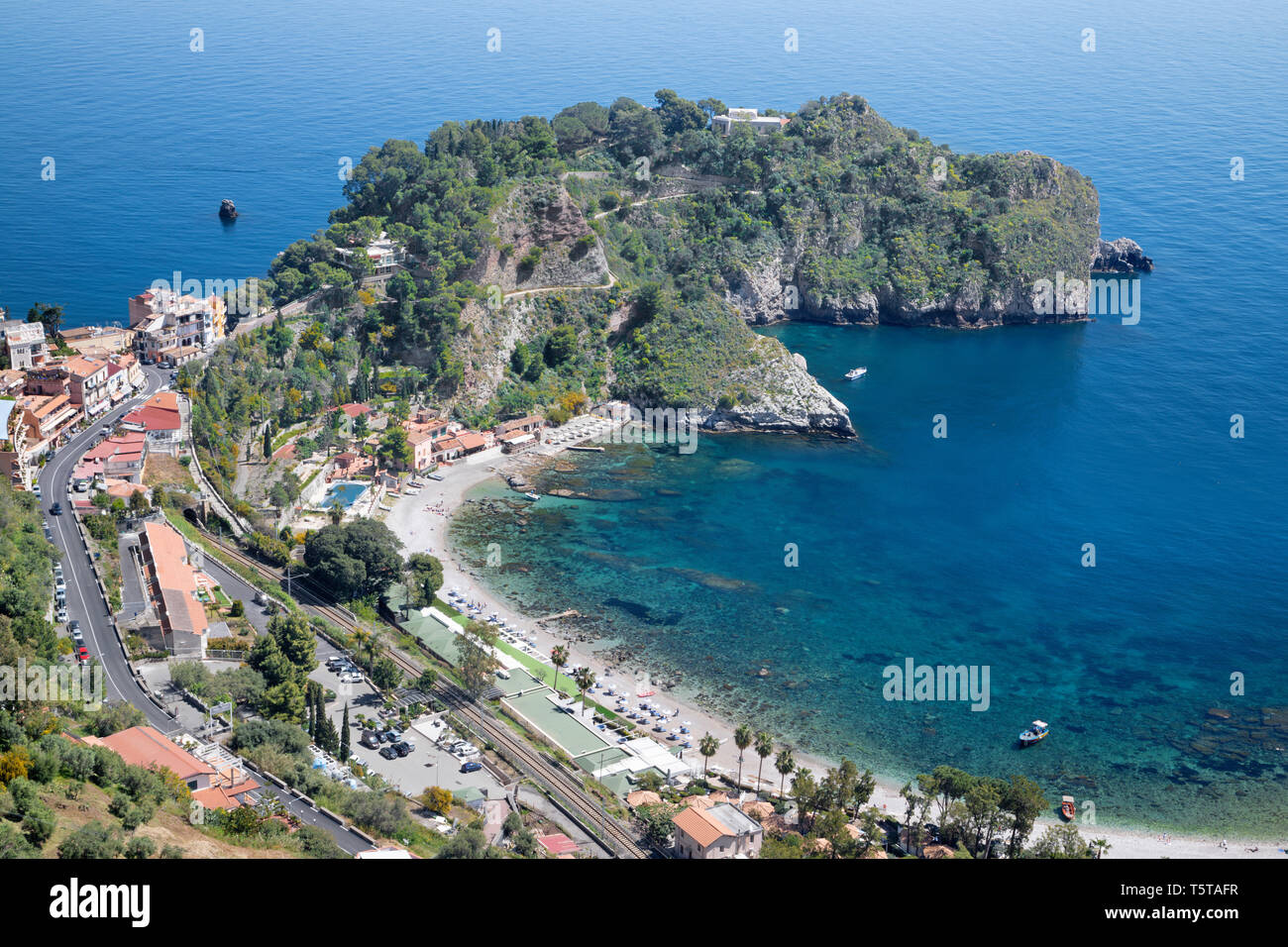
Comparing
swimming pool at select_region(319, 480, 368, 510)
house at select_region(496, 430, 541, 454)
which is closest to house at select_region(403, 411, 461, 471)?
house at select_region(496, 430, 541, 454)

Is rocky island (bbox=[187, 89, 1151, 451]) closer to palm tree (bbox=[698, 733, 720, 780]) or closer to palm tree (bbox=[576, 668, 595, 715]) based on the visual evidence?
palm tree (bbox=[576, 668, 595, 715])

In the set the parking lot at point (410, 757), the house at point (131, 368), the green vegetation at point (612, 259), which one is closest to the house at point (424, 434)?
the green vegetation at point (612, 259)

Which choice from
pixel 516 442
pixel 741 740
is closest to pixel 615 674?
pixel 741 740

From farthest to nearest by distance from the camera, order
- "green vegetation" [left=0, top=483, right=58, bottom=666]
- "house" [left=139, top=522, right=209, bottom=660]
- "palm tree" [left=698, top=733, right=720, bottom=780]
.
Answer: "house" [left=139, top=522, right=209, bottom=660] → "palm tree" [left=698, top=733, right=720, bottom=780] → "green vegetation" [left=0, top=483, right=58, bottom=666]

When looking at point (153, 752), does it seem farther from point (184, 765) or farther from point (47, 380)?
point (47, 380)

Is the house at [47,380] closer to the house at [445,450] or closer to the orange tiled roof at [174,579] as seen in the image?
the orange tiled roof at [174,579]
